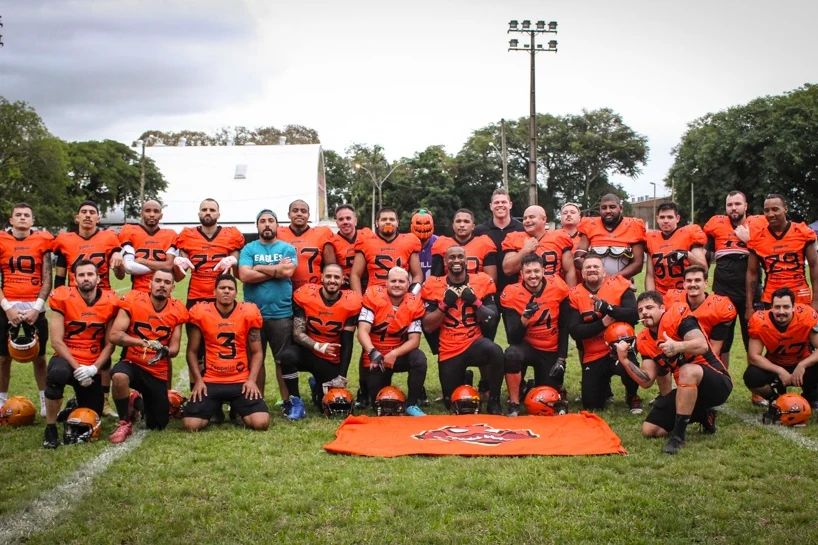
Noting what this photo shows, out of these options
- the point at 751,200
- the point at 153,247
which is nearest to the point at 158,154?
the point at 751,200

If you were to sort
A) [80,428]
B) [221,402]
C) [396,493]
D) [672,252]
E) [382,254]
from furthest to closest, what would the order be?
[382,254], [672,252], [221,402], [80,428], [396,493]

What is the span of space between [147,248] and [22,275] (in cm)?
114

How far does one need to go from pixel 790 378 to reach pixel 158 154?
175 feet

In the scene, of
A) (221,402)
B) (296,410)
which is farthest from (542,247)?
(221,402)

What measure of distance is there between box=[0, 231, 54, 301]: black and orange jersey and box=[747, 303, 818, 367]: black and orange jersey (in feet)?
21.9

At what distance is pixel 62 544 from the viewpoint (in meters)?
4.16

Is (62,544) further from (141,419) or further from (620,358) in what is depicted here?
(620,358)

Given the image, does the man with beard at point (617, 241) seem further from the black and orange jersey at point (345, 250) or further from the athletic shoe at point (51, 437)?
the athletic shoe at point (51, 437)

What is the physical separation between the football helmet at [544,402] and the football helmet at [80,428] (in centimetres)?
387

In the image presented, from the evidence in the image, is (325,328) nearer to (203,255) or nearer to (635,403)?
(203,255)

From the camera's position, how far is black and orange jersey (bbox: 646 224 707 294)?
7863 mm

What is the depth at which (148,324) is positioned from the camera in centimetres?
683

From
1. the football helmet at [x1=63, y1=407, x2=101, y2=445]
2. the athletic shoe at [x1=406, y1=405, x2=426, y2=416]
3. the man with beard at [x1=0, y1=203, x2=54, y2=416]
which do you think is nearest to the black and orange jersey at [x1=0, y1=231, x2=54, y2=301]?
the man with beard at [x1=0, y1=203, x2=54, y2=416]

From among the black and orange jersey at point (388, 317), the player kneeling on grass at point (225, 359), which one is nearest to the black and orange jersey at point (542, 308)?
the black and orange jersey at point (388, 317)
